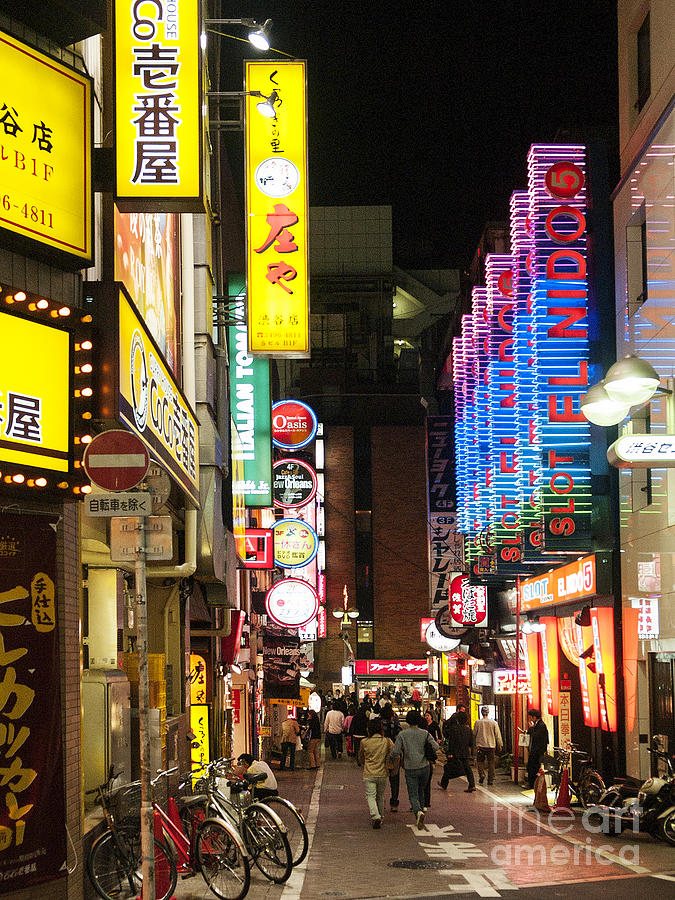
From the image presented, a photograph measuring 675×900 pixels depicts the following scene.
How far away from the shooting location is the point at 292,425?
36875 millimetres

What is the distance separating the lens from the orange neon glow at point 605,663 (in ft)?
77.5

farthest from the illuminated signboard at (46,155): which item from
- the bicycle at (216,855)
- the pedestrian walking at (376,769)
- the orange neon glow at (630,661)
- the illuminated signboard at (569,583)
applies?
the illuminated signboard at (569,583)

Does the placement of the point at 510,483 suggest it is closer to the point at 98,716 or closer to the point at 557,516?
Answer: the point at 557,516

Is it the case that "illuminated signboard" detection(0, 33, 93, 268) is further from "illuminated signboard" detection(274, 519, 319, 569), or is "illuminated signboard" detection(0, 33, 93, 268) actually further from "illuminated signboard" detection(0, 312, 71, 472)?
"illuminated signboard" detection(274, 519, 319, 569)

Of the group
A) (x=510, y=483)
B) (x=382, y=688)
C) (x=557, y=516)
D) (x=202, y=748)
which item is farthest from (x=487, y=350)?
(x=382, y=688)

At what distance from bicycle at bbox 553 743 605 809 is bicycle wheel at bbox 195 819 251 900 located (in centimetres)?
936

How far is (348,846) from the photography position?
17.5 meters

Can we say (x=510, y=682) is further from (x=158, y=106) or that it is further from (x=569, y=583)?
(x=158, y=106)

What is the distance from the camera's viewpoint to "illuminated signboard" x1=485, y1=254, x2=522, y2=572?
105 ft

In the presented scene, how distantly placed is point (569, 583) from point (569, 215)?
8.12 metres

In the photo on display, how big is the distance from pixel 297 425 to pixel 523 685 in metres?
11.1

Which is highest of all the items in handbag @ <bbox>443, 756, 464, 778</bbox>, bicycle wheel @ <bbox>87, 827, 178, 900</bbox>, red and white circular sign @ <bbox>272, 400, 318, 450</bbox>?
red and white circular sign @ <bbox>272, 400, 318, 450</bbox>

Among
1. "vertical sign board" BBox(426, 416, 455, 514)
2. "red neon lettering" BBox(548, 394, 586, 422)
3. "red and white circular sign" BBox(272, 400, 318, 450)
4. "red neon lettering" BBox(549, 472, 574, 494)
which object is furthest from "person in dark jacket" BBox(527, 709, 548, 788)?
"vertical sign board" BBox(426, 416, 455, 514)

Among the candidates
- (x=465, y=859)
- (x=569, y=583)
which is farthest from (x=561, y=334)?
(x=465, y=859)
